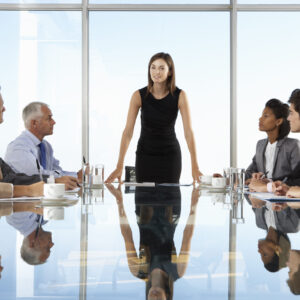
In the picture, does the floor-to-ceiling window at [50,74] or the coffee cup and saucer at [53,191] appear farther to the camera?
the floor-to-ceiling window at [50,74]

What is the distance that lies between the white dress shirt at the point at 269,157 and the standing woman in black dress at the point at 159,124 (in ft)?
2.10

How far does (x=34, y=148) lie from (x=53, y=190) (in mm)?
1451

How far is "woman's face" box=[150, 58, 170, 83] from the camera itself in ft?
10.9

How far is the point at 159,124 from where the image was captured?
331 cm

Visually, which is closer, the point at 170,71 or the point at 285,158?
the point at 285,158

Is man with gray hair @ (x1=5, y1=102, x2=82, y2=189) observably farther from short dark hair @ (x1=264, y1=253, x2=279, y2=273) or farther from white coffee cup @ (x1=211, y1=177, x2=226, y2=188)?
short dark hair @ (x1=264, y1=253, x2=279, y2=273)

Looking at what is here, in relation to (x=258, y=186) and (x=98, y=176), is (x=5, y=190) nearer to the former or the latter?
(x=98, y=176)

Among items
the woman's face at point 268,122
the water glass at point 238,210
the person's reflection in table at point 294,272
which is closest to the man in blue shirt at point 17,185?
the water glass at point 238,210

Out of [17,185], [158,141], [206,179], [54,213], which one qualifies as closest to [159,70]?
[158,141]

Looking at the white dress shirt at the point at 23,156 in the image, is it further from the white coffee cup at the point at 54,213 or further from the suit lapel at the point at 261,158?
the suit lapel at the point at 261,158

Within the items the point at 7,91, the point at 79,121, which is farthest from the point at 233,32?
the point at 7,91

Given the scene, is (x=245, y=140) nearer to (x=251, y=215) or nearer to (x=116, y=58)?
(x=116, y=58)

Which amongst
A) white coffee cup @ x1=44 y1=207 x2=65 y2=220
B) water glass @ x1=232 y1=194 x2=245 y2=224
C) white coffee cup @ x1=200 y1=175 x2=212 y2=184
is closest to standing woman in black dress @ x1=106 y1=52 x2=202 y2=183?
white coffee cup @ x1=200 y1=175 x2=212 y2=184

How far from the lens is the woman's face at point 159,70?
331 cm
